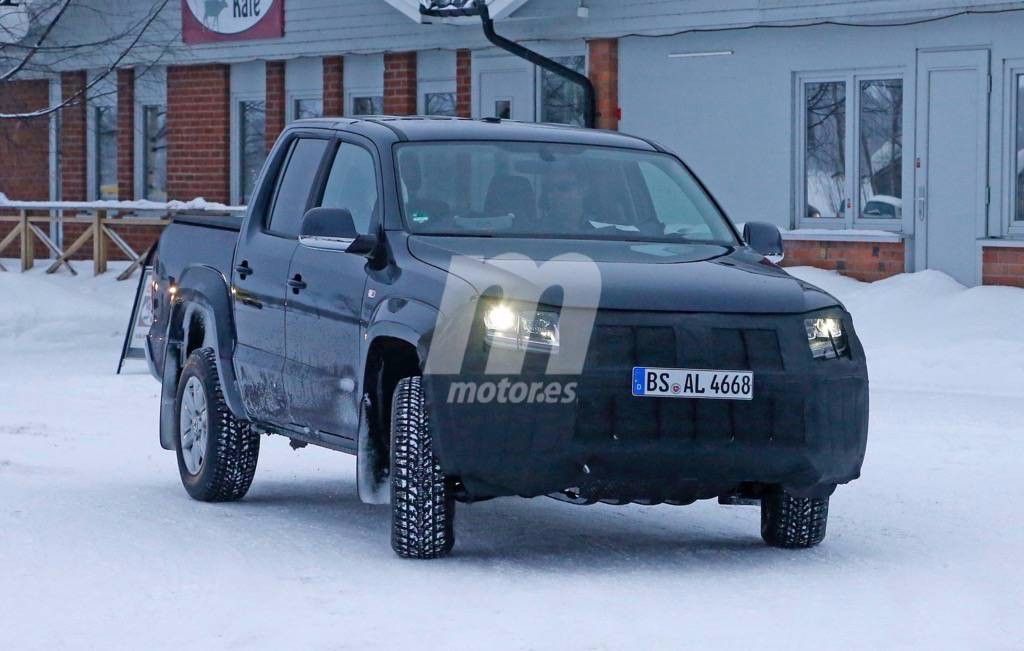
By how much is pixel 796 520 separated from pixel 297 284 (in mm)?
2402

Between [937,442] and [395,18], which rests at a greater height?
[395,18]

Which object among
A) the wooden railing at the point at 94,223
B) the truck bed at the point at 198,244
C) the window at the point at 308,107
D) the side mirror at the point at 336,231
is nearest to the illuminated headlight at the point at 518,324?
the side mirror at the point at 336,231

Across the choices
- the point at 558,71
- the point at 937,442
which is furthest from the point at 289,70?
the point at 937,442

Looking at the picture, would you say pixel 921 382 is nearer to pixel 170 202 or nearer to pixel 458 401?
pixel 458 401

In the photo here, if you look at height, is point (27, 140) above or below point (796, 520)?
above

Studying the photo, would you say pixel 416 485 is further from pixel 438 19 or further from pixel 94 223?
pixel 94 223

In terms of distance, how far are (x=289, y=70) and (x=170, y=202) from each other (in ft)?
8.13

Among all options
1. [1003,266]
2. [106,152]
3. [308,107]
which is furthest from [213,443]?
[106,152]

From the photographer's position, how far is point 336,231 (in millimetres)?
8055

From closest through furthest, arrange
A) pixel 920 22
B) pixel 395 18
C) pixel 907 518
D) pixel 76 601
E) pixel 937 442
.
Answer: pixel 76 601
pixel 907 518
pixel 937 442
pixel 920 22
pixel 395 18

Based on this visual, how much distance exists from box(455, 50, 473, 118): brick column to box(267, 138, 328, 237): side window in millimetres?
15361

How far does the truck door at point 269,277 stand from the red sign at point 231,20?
58.6 feet

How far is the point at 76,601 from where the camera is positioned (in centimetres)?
685

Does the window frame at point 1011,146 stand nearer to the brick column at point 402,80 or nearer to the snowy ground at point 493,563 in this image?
the snowy ground at point 493,563
